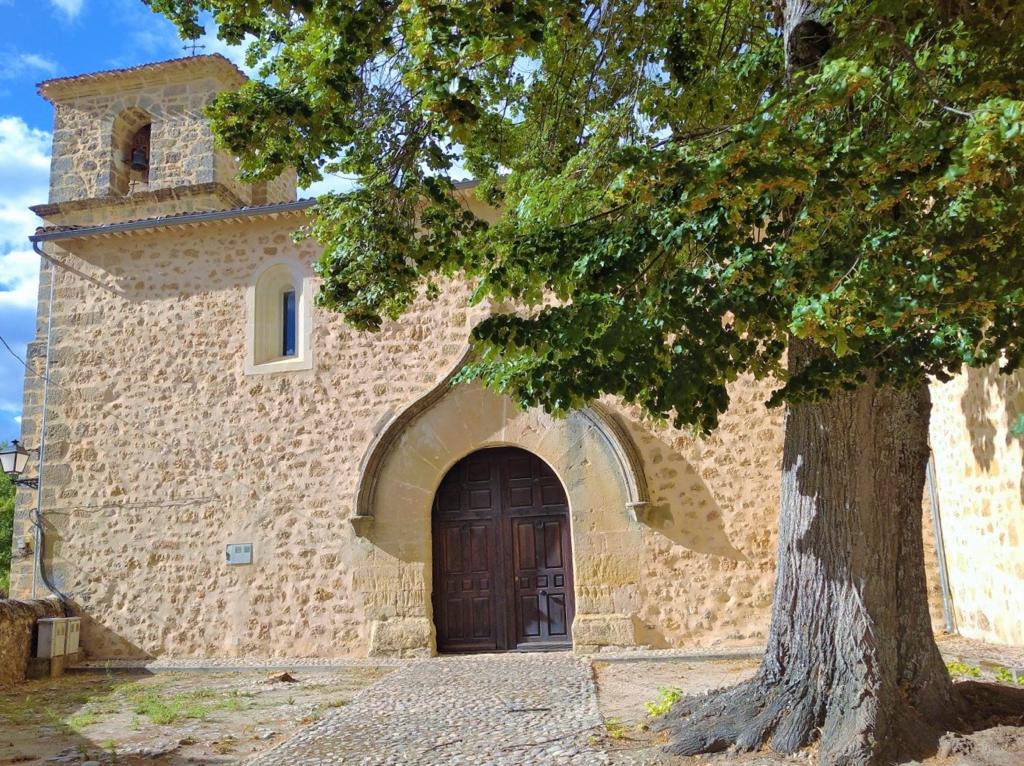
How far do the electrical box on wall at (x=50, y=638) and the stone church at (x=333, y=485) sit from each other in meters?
0.66

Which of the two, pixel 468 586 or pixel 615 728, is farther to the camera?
pixel 468 586

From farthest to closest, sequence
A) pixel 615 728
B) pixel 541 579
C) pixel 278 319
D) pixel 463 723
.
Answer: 1. pixel 278 319
2. pixel 541 579
3. pixel 463 723
4. pixel 615 728

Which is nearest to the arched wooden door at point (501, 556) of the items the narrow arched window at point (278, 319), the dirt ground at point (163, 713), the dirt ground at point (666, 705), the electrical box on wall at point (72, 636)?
the dirt ground at point (163, 713)

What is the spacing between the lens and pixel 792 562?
4.50 meters

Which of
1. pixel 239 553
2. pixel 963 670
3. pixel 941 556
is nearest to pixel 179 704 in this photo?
pixel 239 553

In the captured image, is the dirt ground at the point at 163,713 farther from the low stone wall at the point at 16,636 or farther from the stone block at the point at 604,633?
the stone block at the point at 604,633

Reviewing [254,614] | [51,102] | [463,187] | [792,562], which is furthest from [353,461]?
[51,102]

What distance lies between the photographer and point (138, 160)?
1346cm

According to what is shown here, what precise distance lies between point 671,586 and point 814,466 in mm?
4570

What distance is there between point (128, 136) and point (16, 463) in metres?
5.79

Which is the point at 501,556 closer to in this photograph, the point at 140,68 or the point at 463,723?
the point at 463,723

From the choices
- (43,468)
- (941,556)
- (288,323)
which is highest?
(288,323)

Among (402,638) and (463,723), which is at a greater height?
(402,638)

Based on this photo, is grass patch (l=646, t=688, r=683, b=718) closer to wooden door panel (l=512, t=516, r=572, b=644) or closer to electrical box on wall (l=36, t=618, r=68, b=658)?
wooden door panel (l=512, t=516, r=572, b=644)
